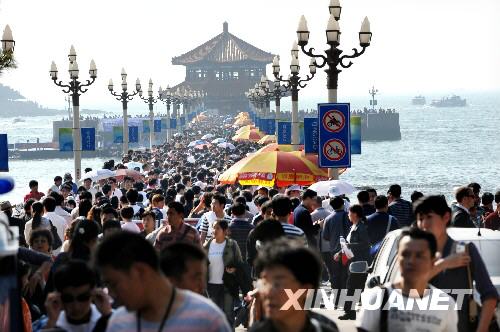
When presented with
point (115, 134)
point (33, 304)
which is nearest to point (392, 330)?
point (33, 304)

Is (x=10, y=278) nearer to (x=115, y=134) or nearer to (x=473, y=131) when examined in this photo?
(x=115, y=134)

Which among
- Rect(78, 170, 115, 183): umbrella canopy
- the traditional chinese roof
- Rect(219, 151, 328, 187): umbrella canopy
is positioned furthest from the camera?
the traditional chinese roof

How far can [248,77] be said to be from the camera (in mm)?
167250

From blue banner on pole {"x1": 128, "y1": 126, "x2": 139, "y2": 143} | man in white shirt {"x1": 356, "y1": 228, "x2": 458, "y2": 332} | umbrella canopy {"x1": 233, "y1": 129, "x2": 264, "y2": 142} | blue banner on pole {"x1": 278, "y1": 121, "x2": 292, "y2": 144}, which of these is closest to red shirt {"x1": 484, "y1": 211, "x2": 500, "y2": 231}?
man in white shirt {"x1": 356, "y1": 228, "x2": 458, "y2": 332}

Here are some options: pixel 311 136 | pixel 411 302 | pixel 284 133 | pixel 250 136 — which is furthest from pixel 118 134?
pixel 411 302

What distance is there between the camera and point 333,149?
17984mm

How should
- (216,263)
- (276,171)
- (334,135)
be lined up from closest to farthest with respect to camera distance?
(216,263) < (334,135) < (276,171)

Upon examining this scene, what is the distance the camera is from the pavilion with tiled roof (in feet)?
547

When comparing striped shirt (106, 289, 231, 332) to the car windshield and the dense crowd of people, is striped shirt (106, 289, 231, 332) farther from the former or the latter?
the car windshield

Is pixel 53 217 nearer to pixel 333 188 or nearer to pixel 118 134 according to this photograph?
pixel 333 188

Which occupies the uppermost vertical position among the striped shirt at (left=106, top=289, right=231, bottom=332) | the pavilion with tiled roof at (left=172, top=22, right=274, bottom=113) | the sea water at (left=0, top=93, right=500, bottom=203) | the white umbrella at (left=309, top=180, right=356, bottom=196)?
the pavilion with tiled roof at (left=172, top=22, right=274, bottom=113)

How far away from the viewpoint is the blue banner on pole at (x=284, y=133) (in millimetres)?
39000

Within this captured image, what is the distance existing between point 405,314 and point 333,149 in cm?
1221

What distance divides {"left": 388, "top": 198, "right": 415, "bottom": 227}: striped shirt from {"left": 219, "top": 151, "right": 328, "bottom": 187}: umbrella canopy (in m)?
5.23
